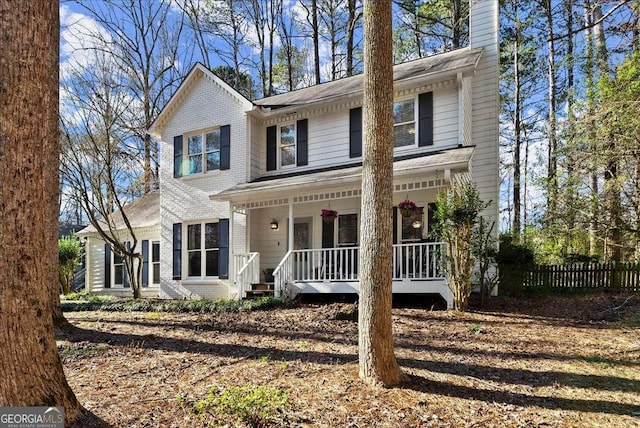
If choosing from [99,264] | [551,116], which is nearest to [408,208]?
[551,116]

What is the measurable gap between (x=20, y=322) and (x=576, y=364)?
581cm

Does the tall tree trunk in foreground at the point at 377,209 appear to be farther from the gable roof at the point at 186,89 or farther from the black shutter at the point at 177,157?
the black shutter at the point at 177,157

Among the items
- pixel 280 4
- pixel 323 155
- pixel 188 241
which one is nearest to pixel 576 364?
pixel 323 155

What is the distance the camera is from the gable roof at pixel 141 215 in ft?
49.0

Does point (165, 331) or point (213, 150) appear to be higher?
point (213, 150)

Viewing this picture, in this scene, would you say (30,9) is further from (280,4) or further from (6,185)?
(280,4)

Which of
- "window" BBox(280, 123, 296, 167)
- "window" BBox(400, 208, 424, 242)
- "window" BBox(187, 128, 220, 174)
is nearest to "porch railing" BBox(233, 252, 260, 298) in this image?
"window" BBox(280, 123, 296, 167)

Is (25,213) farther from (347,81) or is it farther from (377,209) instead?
(347,81)

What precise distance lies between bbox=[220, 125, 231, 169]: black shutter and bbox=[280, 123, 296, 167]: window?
5.26 feet

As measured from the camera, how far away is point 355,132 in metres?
11.1

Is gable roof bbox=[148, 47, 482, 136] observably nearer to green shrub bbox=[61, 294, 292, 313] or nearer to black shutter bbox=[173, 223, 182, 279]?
black shutter bbox=[173, 223, 182, 279]

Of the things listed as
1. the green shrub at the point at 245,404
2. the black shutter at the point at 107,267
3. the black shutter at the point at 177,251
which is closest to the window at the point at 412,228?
the green shrub at the point at 245,404

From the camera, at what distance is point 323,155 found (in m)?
11.6

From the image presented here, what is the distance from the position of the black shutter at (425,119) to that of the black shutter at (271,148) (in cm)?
451
